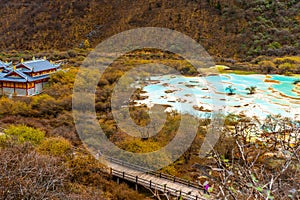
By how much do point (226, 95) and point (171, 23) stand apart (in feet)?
105

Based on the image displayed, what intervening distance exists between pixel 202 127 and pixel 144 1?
48258 millimetres

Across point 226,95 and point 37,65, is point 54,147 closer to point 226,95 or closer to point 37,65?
point 37,65

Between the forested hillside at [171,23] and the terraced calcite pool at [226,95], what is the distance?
1724 centimetres

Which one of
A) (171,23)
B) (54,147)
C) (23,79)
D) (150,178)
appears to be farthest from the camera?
(171,23)

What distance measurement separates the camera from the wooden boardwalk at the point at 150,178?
11.6m

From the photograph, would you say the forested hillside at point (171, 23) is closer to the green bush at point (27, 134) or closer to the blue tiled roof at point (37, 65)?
the blue tiled roof at point (37, 65)

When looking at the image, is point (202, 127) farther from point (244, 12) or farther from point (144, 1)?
point (144, 1)

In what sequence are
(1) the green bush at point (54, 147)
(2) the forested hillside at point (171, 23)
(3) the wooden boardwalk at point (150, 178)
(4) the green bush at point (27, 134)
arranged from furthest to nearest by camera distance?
(2) the forested hillside at point (171, 23) < (4) the green bush at point (27, 134) < (1) the green bush at point (54, 147) < (3) the wooden boardwalk at point (150, 178)

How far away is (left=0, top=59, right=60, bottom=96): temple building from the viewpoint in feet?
72.8

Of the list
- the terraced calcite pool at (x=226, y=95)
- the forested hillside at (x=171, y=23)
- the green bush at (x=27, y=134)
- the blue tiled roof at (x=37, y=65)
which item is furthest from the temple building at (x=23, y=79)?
the forested hillside at (x=171, y=23)

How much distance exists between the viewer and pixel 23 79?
22.2m

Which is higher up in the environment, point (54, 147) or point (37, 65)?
point (37, 65)

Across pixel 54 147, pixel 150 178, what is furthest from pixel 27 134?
pixel 150 178

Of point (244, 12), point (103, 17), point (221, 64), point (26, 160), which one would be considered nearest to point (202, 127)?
point (26, 160)
